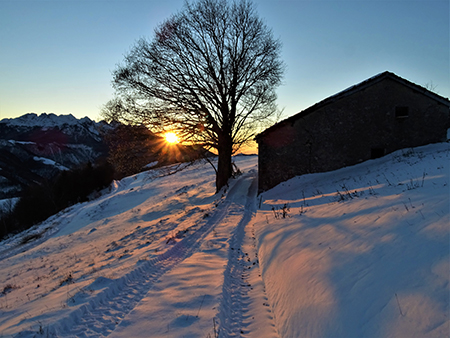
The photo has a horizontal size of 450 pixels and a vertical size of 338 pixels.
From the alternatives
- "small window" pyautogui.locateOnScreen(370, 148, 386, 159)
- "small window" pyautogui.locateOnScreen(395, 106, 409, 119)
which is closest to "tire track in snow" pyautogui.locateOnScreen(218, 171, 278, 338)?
"small window" pyautogui.locateOnScreen(370, 148, 386, 159)

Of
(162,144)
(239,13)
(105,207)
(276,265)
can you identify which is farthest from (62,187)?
(276,265)

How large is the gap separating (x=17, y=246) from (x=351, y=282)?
893 inches

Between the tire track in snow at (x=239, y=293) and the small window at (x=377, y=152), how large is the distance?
9.66 meters

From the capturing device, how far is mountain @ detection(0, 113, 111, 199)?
284 feet

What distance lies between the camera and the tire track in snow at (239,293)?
3.59 m

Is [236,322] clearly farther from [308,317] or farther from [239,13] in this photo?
[239,13]

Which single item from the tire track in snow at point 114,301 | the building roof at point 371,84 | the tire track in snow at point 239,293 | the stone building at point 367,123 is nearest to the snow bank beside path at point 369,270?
the tire track in snow at point 239,293

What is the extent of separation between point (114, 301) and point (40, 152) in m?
145

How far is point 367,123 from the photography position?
1323 cm

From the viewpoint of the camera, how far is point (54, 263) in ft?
31.2

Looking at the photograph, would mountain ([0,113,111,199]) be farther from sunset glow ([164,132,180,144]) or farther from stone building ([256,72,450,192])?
stone building ([256,72,450,192])

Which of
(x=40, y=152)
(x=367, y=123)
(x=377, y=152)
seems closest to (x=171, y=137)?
(x=367, y=123)

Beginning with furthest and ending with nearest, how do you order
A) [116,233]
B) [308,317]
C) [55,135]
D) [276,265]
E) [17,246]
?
[55,135]
[17,246]
[116,233]
[276,265]
[308,317]

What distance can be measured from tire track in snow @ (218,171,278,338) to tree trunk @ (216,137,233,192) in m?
8.07
